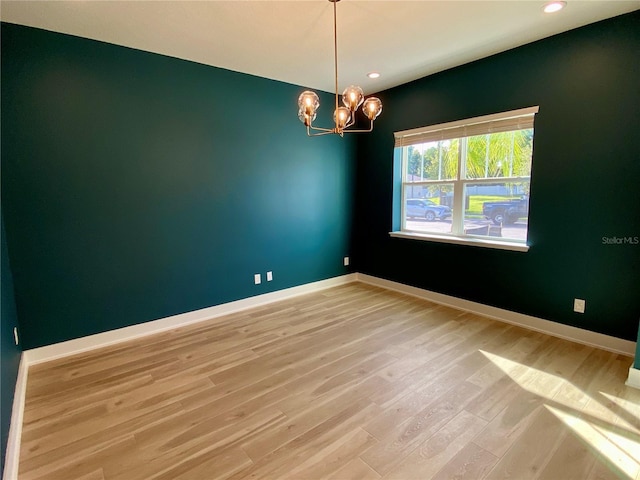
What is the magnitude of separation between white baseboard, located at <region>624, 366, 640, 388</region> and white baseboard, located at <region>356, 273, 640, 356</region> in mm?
524

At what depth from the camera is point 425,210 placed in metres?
4.39

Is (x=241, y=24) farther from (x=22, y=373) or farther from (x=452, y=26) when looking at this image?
(x=22, y=373)

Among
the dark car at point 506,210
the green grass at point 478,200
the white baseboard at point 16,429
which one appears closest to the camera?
the white baseboard at point 16,429

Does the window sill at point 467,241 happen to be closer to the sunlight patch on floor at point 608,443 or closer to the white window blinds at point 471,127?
the white window blinds at point 471,127

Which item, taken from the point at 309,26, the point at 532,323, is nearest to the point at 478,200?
the point at 532,323

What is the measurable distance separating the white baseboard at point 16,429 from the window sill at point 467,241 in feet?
13.4

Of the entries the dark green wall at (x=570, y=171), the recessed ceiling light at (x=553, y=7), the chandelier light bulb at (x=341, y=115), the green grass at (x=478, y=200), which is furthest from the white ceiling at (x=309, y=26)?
the green grass at (x=478, y=200)

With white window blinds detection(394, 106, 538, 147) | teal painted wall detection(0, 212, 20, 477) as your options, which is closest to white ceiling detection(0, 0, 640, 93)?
white window blinds detection(394, 106, 538, 147)

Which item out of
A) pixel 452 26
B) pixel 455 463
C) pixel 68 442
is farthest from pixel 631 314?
pixel 68 442

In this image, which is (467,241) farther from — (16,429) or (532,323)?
(16,429)

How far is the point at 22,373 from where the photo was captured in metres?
2.48

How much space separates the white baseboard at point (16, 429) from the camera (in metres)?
1.61

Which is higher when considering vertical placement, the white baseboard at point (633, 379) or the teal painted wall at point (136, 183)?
the teal painted wall at point (136, 183)

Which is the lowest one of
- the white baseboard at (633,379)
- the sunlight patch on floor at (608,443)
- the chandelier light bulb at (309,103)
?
the sunlight patch on floor at (608,443)
